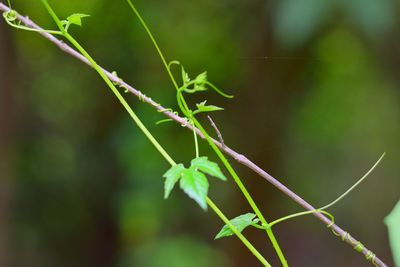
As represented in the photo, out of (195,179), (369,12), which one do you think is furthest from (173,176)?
(369,12)

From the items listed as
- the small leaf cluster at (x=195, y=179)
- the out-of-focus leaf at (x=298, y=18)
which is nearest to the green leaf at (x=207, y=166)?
the small leaf cluster at (x=195, y=179)

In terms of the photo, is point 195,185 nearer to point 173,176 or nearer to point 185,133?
point 173,176

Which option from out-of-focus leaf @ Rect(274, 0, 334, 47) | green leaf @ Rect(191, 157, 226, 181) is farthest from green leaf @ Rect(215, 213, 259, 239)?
out-of-focus leaf @ Rect(274, 0, 334, 47)

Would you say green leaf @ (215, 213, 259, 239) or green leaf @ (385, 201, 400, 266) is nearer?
green leaf @ (385, 201, 400, 266)

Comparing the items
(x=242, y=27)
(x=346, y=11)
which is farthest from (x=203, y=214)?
(x=346, y=11)

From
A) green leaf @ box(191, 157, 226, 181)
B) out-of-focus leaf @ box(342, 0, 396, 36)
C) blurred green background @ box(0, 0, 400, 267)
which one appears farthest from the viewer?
blurred green background @ box(0, 0, 400, 267)

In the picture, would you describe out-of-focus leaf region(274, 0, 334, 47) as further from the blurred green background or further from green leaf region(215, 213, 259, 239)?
green leaf region(215, 213, 259, 239)

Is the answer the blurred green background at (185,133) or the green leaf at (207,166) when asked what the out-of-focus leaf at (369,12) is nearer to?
the blurred green background at (185,133)
